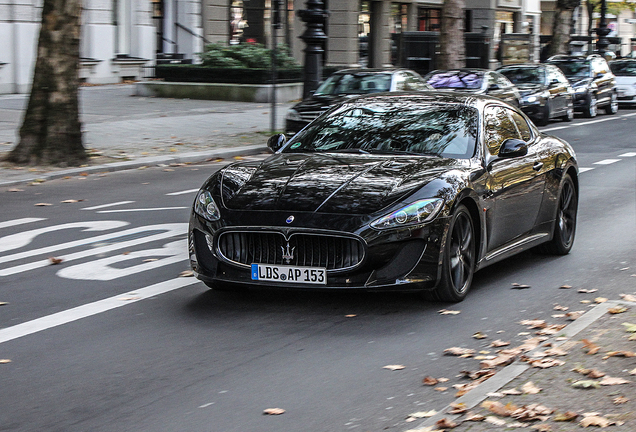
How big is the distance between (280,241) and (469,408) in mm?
2336

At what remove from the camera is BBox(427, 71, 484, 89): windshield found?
22.9m

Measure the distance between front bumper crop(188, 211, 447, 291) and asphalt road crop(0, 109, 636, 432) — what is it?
24 centimetres

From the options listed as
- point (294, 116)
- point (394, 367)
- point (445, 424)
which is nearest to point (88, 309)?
point (394, 367)

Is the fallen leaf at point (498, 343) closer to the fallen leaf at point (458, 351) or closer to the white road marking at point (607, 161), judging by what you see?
the fallen leaf at point (458, 351)

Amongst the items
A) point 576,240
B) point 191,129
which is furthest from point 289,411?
point 191,129

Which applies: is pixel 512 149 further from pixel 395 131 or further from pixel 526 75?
pixel 526 75

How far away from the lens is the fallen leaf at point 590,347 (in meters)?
5.38

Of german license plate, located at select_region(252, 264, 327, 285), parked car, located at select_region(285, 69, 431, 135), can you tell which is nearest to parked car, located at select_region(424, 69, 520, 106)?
→ parked car, located at select_region(285, 69, 431, 135)

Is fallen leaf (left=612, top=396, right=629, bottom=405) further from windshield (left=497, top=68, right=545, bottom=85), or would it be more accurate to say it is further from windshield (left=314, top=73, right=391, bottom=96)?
windshield (left=497, top=68, right=545, bottom=85)

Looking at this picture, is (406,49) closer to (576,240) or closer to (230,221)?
(576,240)

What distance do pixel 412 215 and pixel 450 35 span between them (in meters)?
23.4

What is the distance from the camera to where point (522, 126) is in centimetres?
877

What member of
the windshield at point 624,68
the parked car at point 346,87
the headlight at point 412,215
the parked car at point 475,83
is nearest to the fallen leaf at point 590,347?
the headlight at point 412,215

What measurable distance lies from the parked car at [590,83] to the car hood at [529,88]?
3.70 meters
